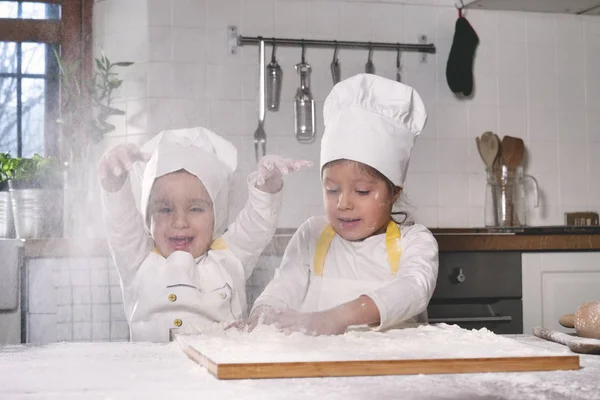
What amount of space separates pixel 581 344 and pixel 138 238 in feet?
2.32

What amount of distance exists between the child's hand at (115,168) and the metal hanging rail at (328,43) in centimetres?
82

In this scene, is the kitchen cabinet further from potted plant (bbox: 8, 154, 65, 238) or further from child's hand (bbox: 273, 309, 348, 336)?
child's hand (bbox: 273, 309, 348, 336)

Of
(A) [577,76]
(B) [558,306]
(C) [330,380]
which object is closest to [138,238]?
(C) [330,380]

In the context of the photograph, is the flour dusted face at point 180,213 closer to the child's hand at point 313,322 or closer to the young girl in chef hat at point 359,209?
the young girl in chef hat at point 359,209

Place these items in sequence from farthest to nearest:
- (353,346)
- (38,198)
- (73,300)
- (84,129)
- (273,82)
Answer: (273,82) < (84,129) < (38,198) < (73,300) < (353,346)

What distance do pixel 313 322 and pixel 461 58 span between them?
134 cm

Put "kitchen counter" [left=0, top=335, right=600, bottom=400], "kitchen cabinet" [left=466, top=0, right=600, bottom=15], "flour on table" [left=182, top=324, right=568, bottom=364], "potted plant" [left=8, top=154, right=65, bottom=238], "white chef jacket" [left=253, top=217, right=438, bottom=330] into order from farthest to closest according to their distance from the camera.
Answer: "kitchen cabinet" [left=466, top=0, right=600, bottom=15] < "potted plant" [left=8, top=154, right=65, bottom=238] < "white chef jacket" [left=253, top=217, right=438, bottom=330] < "flour on table" [left=182, top=324, right=568, bottom=364] < "kitchen counter" [left=0, top=335, right=600, bottom=400]

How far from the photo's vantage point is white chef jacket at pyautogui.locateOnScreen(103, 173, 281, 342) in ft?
3.95

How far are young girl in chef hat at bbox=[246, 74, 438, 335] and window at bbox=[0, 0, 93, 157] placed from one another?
87 centimetres

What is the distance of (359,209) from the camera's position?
121cm

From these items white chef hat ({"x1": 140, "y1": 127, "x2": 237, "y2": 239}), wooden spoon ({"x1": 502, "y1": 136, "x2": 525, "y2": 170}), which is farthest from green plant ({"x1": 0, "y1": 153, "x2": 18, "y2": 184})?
wooden spoon ({"x1": 502, "y1": 136, "x2": 525, "y2": 170})

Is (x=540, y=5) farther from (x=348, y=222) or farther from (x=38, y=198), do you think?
(x=38, y=198)

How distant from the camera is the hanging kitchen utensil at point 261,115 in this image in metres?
1.96

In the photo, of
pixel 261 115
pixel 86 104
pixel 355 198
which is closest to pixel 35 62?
pixel 86 104
